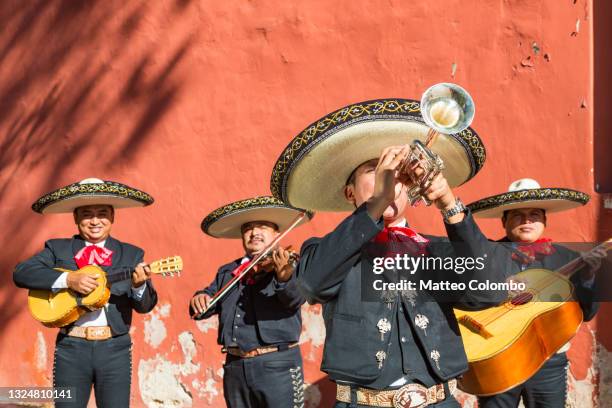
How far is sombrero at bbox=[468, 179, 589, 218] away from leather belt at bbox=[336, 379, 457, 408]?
2566mm

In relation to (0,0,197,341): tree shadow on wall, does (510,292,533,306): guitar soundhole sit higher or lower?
lower

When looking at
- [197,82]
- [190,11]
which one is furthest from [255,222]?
[190,11]

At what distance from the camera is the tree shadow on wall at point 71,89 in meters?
7.07

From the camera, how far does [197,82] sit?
693 centimetres

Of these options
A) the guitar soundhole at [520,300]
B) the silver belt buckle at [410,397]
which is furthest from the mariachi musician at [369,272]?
the guitar soundhole at [520,300]

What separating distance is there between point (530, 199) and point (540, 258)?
0.38 meters

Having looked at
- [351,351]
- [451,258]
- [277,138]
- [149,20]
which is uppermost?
[149,20]

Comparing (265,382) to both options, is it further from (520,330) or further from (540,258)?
(540,258)

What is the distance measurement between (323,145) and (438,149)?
1.53 ft

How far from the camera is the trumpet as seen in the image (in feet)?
8.93

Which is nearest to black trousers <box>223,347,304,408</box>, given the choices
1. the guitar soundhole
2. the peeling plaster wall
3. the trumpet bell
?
the peeling plaster wall

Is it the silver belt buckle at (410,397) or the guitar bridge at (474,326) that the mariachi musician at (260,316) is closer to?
the guitar bridge at (474,326)

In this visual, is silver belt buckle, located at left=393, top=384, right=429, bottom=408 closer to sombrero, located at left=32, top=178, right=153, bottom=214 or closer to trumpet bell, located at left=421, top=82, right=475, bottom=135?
trumpet bell, located at left=421, top=82, right=475, bottom=135

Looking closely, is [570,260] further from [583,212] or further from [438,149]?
[438,149]
